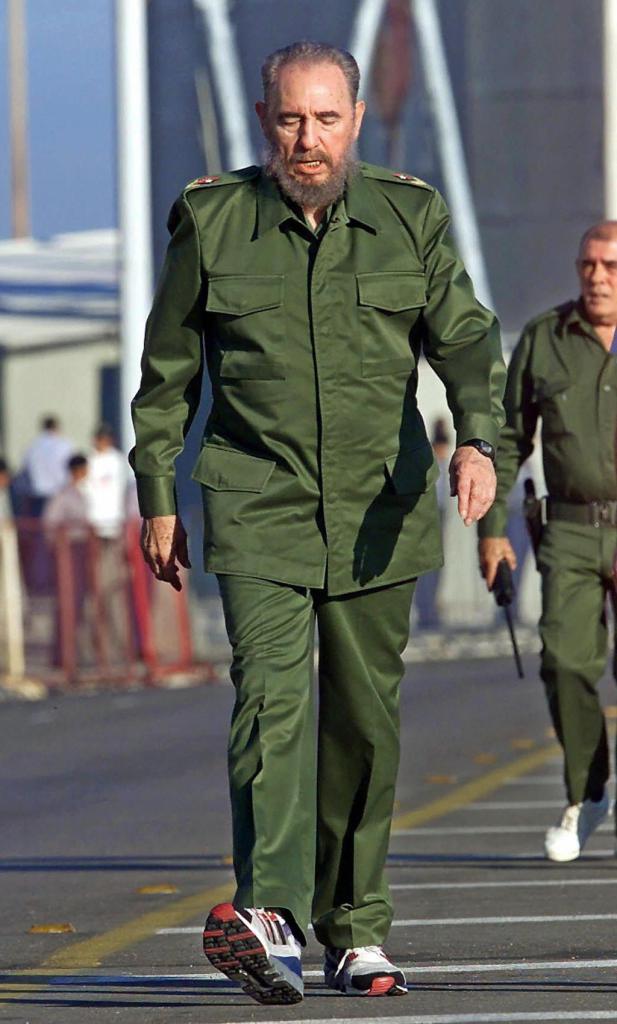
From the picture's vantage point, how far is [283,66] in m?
5.72

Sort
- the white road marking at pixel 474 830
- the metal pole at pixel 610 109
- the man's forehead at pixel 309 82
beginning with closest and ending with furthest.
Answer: the man's forehead at pixel 309 82 < the white road marking at pixel 474 830 < the metal pole at pixel 610 109

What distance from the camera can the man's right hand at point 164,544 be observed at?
19.0 ft

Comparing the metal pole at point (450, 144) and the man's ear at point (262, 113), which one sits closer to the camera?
the man's ear at point (262, 113)

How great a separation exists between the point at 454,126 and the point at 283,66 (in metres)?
20.1

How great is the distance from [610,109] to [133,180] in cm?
435

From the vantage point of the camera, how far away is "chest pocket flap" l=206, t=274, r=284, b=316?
5723mm

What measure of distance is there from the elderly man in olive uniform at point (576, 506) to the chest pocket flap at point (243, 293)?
8.66ft

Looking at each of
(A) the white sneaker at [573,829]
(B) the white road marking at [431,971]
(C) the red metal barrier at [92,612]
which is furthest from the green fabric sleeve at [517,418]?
(C) the red metal barrier at [92,612]

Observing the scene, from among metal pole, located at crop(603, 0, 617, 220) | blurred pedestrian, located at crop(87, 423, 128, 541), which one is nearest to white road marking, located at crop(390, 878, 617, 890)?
blurred pedestrian, located at crop(87, 423, 128, 541)

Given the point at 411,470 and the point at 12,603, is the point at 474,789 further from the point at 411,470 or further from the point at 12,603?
the point at 12,603

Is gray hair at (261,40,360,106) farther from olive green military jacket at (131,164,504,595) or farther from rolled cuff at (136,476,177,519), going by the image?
rolled cuff at (136,476,177,519)

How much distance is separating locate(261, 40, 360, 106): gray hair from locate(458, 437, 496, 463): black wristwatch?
2.47 feet

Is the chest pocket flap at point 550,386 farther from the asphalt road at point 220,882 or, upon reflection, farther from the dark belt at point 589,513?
the asphalt road at point 220,882

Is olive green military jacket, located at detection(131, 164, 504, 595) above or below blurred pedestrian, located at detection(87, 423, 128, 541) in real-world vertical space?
above
